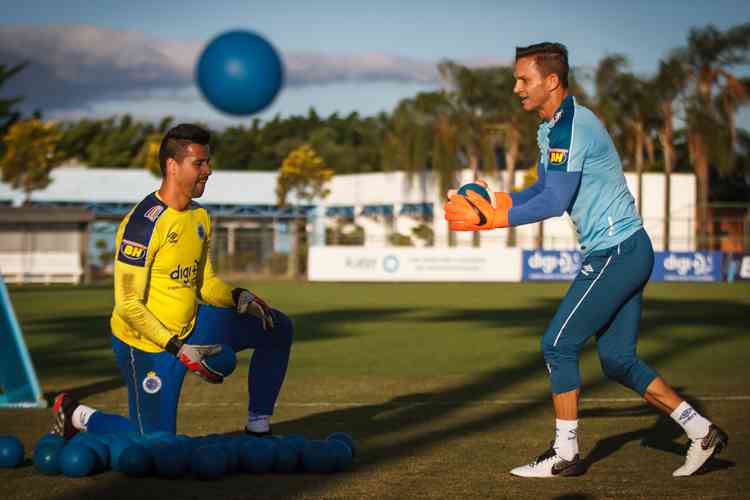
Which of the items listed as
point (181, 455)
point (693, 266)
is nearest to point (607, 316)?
point (181, 455)

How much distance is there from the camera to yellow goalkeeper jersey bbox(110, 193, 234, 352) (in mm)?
6043

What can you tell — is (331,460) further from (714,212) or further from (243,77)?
(714,212)

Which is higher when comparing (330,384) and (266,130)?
(266,130)

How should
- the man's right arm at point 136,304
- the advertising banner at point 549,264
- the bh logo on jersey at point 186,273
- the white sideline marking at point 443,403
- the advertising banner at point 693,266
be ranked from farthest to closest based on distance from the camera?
1. the advertising banner at point 693,266
2. the advertising banner at point 549,264
3. the white sideline marking at point 443,403
4. the bh logo on jersey at point 186,273
5. the man's right arm at point 136,304

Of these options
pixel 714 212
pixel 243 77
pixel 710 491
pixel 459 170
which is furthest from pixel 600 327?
pixel 714 212

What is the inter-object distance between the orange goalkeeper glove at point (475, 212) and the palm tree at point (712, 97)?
53688mm

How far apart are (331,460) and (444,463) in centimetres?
82

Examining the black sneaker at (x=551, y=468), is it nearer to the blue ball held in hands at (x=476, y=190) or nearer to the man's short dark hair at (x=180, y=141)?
the blue ball held in hands at (x=476, y=190)

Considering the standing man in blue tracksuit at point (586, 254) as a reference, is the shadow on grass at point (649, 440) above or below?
below

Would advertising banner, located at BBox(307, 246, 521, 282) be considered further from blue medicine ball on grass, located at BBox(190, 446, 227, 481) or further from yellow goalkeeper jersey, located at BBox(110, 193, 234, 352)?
→ blue medicine ball on grass, located at BBox(190, 446, 227, 481)

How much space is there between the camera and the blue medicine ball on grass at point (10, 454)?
644cm

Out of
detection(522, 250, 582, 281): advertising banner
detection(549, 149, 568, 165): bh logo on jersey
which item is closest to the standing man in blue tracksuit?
detection(549, 149, 568, 165): bh logo on jersey

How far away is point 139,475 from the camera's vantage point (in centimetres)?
602

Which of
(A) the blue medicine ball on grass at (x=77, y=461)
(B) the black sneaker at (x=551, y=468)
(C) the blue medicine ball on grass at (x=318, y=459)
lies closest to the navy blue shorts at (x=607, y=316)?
(B) the black sneaker at (x=551, y=468)
